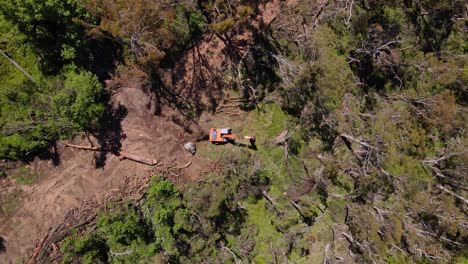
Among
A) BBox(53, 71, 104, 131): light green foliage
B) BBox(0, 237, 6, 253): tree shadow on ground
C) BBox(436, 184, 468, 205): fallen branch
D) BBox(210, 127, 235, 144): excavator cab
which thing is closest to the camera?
BBox(53, 71, 104, 131): light green foliage

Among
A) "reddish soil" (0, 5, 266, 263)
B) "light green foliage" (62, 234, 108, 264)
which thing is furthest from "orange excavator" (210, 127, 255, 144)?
"light green foliage" (62, 234, 108, 264)

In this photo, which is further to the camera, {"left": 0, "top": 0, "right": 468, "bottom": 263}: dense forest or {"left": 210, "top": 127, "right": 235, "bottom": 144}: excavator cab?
{"left": 210, "top": 127, "right": 235, "bottom": 144}: excavator cab

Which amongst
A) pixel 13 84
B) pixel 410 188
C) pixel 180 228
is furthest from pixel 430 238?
pixel 13 84

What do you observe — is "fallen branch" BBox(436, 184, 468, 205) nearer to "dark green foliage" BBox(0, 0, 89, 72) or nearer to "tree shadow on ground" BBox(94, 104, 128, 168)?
"tree shadow on ground" BBox(94, 104, 128, 168)

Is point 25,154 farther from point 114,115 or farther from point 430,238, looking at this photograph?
point 430,238

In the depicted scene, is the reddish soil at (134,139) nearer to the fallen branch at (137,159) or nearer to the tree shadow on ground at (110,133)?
the tree shadow on ground at (110,133)

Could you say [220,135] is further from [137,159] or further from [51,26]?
[51,26]
